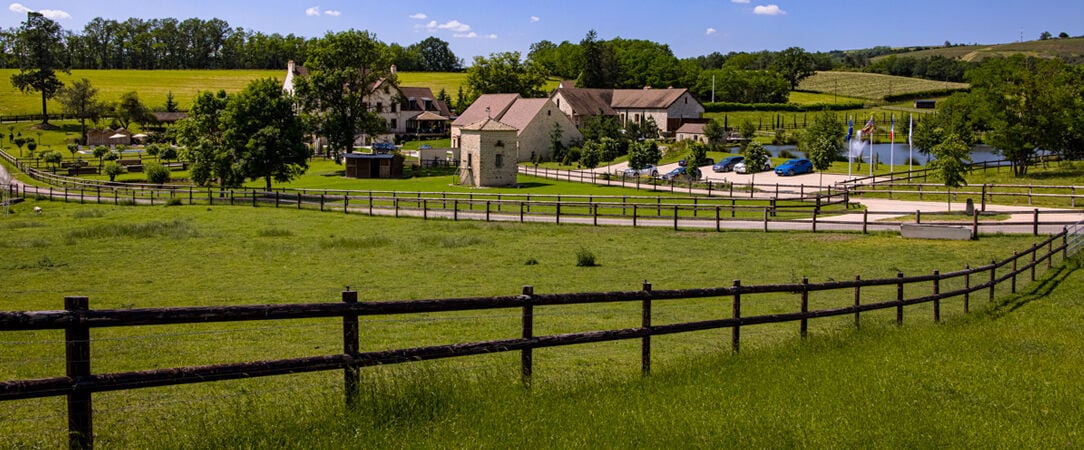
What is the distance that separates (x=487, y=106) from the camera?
97812 millimetres

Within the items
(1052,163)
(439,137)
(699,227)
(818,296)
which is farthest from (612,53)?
(818,296)

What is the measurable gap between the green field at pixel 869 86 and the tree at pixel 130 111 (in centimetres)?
11923

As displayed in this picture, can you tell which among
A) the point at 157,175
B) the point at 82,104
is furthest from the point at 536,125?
the point at 82,104

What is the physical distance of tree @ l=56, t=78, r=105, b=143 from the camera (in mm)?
113750

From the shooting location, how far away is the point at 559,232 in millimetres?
33938

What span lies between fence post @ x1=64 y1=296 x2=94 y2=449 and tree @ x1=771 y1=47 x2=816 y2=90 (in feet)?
597

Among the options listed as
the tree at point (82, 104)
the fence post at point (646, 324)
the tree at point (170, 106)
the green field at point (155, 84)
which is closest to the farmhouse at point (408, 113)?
the tree at point (82, 104)

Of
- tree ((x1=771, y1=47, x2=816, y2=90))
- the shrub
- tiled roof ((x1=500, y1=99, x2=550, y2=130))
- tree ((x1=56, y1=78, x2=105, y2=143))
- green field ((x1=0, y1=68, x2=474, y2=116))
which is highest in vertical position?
tree ((x1=771, y1=47, x2=816, y2=90))

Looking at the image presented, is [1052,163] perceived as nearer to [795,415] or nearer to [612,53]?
[795,415]

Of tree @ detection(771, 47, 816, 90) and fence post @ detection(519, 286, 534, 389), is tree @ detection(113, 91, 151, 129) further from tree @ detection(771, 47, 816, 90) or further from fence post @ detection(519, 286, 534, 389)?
fence post @ detection(519, 286, 534, 389)

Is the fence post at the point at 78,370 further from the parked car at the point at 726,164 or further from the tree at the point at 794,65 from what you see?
the tree at the point at 794,65

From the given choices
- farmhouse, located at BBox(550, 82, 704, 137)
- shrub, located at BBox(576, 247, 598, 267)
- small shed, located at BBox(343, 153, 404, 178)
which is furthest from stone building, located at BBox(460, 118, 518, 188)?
shrub, located at BBox(576, 247, 598, 267)

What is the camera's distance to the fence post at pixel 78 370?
5.95 metres

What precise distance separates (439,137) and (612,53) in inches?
1883
